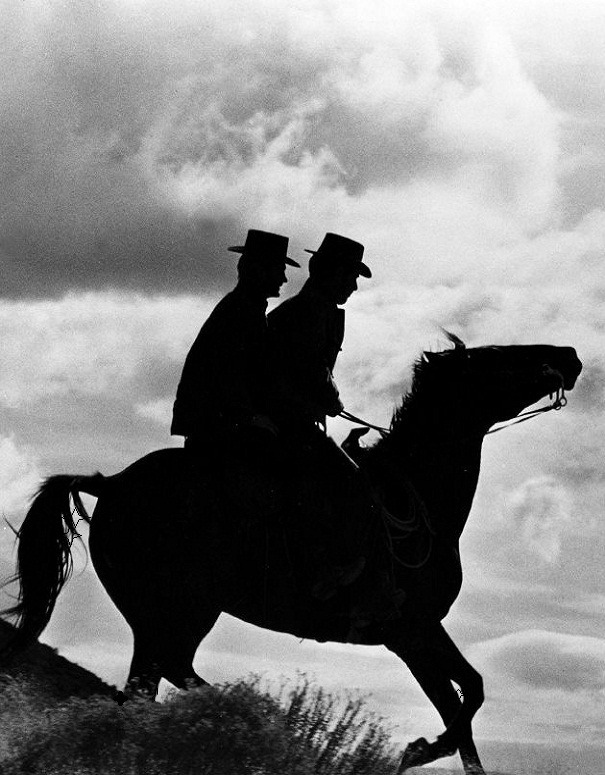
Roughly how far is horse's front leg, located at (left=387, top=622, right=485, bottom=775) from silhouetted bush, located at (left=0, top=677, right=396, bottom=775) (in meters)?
1.29

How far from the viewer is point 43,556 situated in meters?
12.8

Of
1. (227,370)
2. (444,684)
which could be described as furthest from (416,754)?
(227,370)

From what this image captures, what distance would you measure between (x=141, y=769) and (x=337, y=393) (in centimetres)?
384

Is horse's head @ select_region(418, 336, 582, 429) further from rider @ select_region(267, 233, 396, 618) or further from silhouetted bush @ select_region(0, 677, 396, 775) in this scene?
silhouetted bush @ select_region(0, 677, 396, 775)

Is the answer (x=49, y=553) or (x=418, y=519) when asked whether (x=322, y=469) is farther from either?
Result: (x=49, y=553)

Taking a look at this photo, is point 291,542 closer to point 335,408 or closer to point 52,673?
point 335,408

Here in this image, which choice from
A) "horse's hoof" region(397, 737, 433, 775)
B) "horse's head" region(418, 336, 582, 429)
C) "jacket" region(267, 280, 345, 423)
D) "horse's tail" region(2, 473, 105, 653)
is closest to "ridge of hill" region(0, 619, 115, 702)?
"horse's tail" region(2, 473, 105, 653)

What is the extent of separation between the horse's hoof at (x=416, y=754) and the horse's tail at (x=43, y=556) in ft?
10.5

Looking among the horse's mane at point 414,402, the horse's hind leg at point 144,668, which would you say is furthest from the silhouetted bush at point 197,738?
the horse's mane at point 414,402

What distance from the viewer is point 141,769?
1062 cm

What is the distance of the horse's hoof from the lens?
1273 centimetres

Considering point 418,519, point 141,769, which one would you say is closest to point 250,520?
point 418,519

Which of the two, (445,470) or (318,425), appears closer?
(318,425)

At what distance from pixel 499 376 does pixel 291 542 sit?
2418mm
